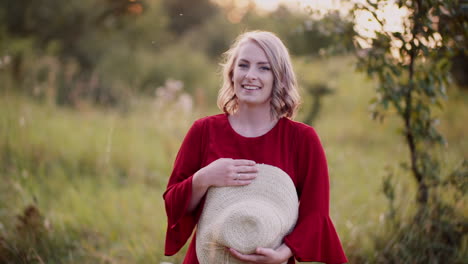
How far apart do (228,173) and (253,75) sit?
49 cm

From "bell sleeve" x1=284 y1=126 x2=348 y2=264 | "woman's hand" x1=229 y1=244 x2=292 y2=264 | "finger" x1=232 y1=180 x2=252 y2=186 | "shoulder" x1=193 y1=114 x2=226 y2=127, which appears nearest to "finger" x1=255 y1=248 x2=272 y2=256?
"woman's hand" x1=229 y1=244 x2=292 y2=264

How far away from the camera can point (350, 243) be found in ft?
10.8

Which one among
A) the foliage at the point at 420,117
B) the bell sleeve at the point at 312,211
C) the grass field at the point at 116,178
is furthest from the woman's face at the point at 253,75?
the foliage at the point at 420,117

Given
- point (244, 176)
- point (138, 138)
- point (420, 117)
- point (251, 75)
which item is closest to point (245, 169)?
point (244, 176)

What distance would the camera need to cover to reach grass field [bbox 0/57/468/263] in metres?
3.45

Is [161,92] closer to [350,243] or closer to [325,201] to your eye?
[350,243]

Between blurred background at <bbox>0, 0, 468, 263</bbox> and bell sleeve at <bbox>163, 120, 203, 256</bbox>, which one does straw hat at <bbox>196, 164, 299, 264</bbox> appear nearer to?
bell sleeve at <bbox>163, 120, 203, 256</bbox>

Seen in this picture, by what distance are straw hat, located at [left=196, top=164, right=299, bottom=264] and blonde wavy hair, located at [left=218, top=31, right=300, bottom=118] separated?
1.26ft

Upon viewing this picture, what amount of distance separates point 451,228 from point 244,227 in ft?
7.00

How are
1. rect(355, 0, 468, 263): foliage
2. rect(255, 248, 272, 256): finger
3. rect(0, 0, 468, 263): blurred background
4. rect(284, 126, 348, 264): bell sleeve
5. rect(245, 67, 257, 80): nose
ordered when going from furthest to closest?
1. rect(0, 0, 468, 263): blurred background
2. rect(355, 0, 468, 263): foliage
3. rect(245, 67, 257, 80): nose
4. rect(284, 126, 348, 264): bell sleeve
5. rect(255, 248, 272, 256): finger

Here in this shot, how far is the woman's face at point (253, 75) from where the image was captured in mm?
2029

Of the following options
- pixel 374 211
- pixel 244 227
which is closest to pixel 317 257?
pixel 244 227

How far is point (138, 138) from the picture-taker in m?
7.16

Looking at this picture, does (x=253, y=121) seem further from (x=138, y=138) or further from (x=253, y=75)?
(x=138, y=138)
